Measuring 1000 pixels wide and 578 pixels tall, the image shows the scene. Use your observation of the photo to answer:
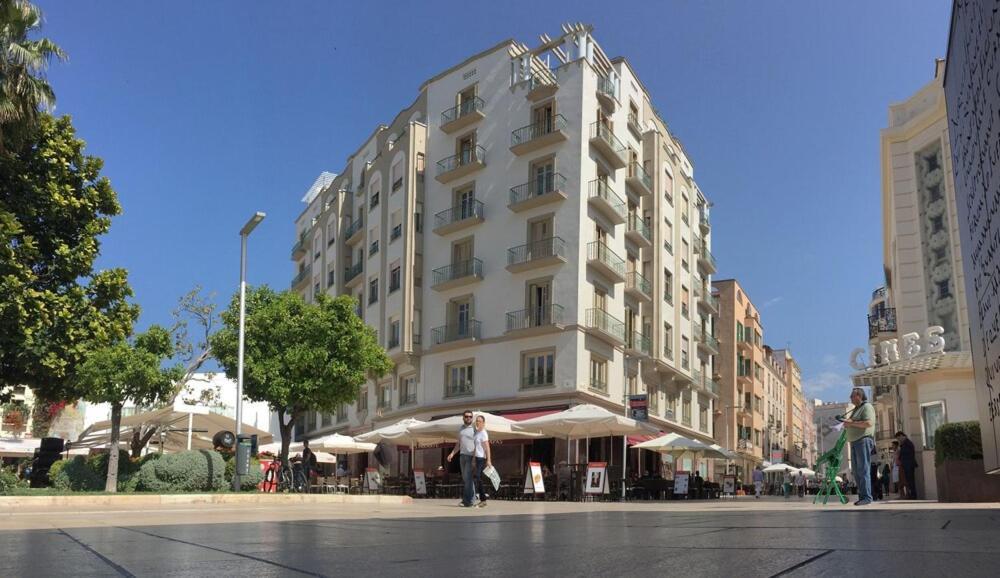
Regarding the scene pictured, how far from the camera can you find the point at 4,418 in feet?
199

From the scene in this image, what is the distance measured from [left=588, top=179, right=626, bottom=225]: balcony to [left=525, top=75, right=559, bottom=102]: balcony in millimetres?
4529

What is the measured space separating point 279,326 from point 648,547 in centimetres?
2537

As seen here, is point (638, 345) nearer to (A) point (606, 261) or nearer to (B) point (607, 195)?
(A) point (606, 261)

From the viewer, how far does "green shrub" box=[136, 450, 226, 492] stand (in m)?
17.5

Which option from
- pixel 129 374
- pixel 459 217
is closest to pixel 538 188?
pixel 459 217

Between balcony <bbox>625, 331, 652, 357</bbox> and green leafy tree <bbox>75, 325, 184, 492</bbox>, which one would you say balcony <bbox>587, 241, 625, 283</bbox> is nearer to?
balcony <bbox>625, 331, 652, 357</bbox>

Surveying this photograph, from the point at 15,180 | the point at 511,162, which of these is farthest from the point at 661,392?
the point at 15,180

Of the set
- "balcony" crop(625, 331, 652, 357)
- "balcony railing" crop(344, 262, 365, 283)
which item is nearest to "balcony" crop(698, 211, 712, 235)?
"balcony" crop(625, 331, 652, 357)

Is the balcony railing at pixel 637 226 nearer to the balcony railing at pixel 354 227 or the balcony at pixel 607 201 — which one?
the balcony at pixel 607 201

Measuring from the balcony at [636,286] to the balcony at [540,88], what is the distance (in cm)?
942

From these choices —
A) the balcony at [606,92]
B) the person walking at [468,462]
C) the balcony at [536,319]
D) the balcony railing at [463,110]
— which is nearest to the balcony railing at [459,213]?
the balcony railing at [463,110]

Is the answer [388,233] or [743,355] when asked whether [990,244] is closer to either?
[388,233]

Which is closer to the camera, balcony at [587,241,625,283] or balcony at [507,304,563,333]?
balcony at [507,304,563,333]

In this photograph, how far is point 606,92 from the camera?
38594 mm
